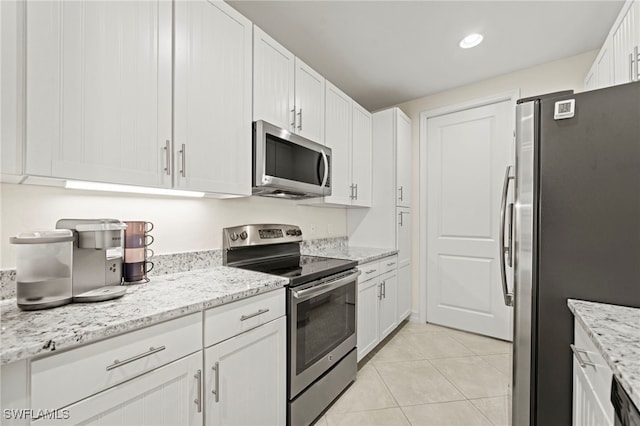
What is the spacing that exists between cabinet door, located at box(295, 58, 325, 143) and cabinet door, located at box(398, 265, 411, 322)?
1.73 m

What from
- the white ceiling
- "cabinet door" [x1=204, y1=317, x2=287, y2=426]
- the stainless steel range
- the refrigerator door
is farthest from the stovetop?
the white ceiling

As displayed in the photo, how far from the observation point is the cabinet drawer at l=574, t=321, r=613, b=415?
76 cm

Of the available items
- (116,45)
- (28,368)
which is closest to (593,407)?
(28,368)

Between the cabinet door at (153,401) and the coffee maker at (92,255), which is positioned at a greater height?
the coffee maker at (92,255)

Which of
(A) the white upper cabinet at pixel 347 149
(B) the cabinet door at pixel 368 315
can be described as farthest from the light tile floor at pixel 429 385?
(A) the white upper cabinet at pixel 347 149

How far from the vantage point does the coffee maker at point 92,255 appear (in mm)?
1098

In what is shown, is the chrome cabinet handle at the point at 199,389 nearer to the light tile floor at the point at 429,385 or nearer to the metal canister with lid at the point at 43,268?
the metal canister with lid at the point at 43,268

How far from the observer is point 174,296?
1171 mm

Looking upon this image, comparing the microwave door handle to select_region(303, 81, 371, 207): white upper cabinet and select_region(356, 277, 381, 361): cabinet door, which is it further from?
select_region(356, 277, 381, 361): cabinet door

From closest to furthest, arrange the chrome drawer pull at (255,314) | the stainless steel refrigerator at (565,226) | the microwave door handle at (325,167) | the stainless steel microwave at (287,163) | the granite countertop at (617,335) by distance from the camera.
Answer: the granite countertop at (617,335), the stainless steel refrigerator at (565,226), the chrome drawer pull at (255,314), the stainless steel microwave at (287,163), the microwave door handle at (325,167)

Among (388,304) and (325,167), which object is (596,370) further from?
(388,304)

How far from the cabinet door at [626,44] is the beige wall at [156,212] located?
2319mm

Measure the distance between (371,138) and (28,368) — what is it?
2.98 meters

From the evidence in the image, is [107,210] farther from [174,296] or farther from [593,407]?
[593,407]
